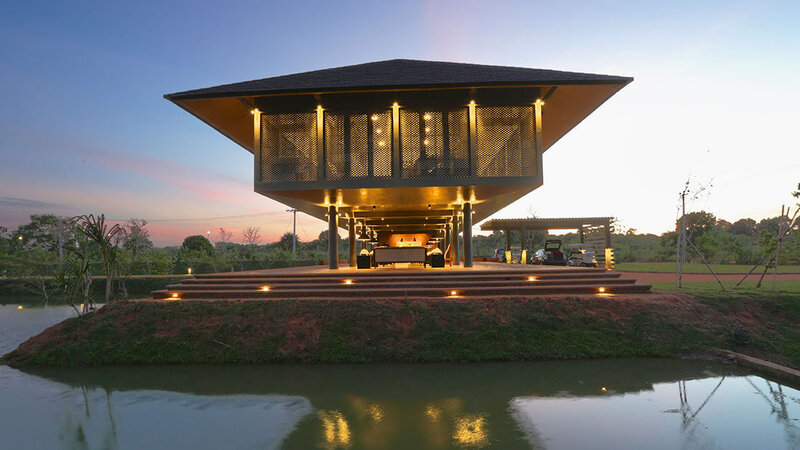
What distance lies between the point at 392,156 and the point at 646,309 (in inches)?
305

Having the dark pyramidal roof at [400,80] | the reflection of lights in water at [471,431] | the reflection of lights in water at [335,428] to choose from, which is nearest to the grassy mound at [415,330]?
the reflection of lights in water at [335,428]

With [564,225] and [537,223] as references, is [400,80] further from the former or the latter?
[564,225]

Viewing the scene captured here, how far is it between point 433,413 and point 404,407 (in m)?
0.39

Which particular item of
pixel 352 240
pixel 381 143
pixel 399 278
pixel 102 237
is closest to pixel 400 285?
pixel 399 278

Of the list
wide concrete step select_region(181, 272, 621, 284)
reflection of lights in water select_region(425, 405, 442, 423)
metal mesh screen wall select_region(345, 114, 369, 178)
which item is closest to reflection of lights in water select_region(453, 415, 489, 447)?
reflection of lights in water select_region(425, 405, 442, 423)

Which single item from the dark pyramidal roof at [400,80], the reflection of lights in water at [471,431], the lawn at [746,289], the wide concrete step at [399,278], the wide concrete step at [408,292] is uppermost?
the dark pyramidal roof at [400,80]

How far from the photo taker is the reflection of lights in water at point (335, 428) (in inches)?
133

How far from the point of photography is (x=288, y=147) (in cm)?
1184

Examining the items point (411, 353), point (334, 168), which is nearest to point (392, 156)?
point (334, 168)

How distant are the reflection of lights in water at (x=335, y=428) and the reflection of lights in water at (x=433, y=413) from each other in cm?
90

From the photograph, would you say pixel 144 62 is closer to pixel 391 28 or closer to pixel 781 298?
pixel 391 28

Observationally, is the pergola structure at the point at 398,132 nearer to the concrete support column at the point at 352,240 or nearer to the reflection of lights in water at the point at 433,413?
the concrete support column at the point at 352,240

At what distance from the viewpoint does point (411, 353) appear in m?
6.36

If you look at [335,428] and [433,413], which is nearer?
[335,428]
